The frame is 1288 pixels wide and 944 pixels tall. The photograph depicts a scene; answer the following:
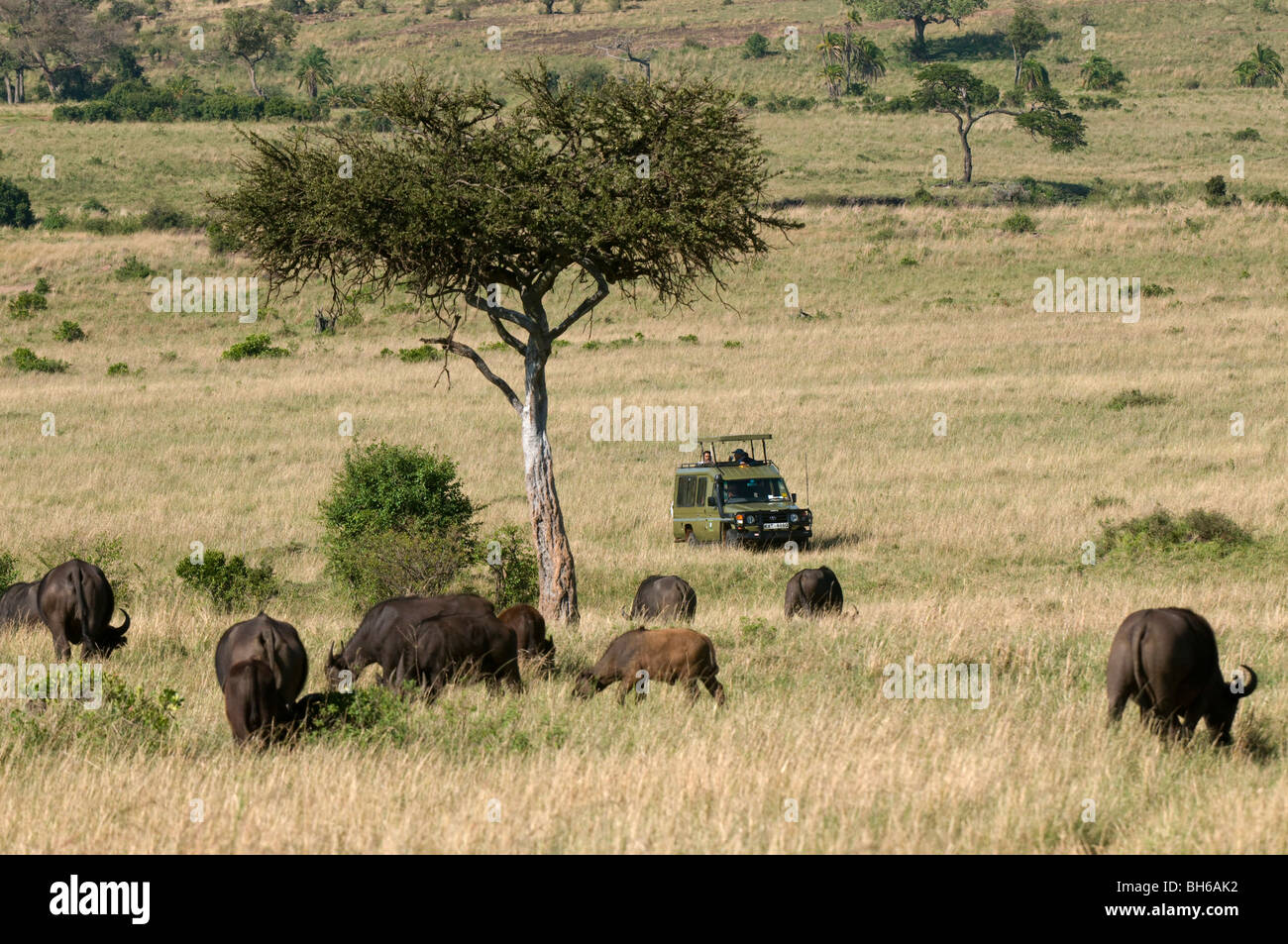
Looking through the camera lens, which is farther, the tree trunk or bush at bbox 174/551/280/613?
bush at bbox 174/551/280/613

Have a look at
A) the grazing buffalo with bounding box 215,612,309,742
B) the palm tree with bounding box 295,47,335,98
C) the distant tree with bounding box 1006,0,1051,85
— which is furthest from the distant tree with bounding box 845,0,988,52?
the grazing buffalo with bounding box 215,612,309,742

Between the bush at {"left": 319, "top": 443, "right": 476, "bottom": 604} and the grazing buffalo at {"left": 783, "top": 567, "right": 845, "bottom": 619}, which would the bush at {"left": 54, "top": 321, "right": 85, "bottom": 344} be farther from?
the grazing buffalo at {"left": 783, "top": 567, "right": 845, "bottom": 619}

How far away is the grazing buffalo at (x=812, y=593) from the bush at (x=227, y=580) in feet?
22.6

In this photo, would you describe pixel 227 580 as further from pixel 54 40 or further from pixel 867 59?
pixel 54 40

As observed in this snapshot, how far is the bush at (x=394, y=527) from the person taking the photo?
17828 millimetres

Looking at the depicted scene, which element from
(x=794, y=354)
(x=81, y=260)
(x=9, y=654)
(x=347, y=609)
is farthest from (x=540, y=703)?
(x=81, y=260)

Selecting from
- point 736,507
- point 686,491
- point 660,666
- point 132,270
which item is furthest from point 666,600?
point 132,270

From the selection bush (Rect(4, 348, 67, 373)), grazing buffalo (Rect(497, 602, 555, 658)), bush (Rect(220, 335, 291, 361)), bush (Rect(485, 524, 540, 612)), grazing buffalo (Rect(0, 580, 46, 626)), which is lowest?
bush (Rect(485, 524, 540, 612))

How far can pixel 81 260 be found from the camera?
6075 centimetres

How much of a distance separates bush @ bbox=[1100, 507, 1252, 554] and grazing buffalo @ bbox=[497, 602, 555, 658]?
36.8ft

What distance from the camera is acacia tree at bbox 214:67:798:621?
51.8 ft

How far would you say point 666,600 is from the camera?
1538 cm

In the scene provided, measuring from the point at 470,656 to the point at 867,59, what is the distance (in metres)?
113

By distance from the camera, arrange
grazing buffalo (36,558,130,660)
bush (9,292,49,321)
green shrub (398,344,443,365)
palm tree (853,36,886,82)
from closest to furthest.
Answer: grazing buffalo (36,558,130,660)
green shrub (398,344,443,365)
bush (9,292,49,321)
palm tree (853,36,886,82)
